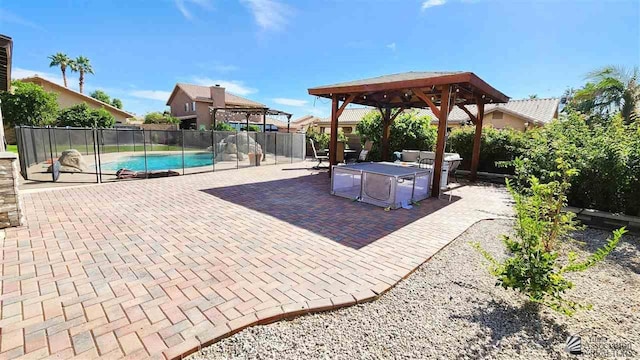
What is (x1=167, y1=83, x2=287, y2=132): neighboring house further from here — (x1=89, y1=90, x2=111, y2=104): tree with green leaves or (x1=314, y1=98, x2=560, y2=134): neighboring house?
(x1=89, y1=90, x2=111, y2=104): tree with green leaves

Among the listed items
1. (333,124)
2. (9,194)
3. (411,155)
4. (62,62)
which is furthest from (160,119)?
(9,194)

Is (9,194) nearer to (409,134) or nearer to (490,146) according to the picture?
(409,134)

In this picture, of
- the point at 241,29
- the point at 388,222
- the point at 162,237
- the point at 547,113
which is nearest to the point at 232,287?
the point at 162,237

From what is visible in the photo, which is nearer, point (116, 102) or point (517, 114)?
point (517, 114)

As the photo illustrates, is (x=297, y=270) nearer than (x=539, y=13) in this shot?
Yes

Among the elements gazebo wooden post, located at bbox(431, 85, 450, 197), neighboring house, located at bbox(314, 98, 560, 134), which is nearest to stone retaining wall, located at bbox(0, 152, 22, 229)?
gazebo wooden post, located at bbox(431, 85, 450, 197)

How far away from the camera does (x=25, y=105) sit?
58.6ft

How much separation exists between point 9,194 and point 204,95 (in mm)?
28734

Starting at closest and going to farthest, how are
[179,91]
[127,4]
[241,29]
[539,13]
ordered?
[539,13], [127,4], [241,29], [179,91]

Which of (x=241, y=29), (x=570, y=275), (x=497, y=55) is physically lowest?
(x=570, y=275)

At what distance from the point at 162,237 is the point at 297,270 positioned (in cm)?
215

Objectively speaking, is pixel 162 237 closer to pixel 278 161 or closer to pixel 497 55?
pixel 278 161

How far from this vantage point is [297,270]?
10.1 feet

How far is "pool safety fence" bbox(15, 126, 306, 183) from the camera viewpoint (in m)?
8.55
